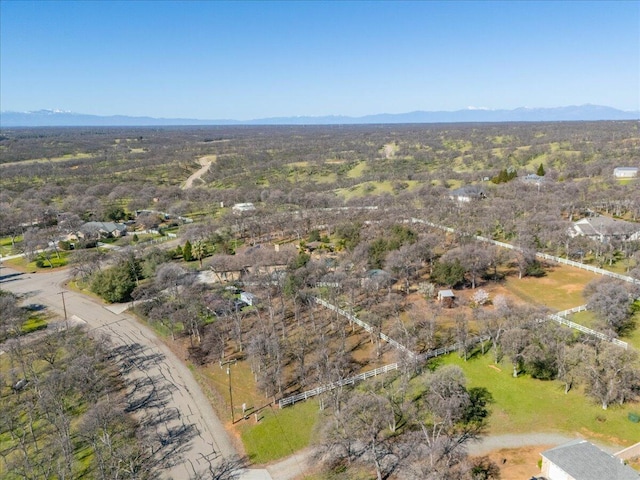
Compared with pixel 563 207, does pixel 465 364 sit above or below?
below

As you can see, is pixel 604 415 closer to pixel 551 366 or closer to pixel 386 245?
pixel 551 366

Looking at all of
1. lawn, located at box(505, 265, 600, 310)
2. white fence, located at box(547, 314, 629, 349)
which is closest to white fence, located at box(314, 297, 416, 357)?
white fence, located at box(547, 314, 629, 349)

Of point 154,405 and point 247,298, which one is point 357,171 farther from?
point 154,405

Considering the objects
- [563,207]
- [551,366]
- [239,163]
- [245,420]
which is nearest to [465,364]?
[551,366]

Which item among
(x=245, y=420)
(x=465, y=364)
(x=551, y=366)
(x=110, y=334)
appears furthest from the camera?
(x=110, y=334)

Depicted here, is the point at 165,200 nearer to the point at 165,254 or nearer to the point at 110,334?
the point at 165,254

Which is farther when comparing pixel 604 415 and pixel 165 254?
pixel 165 254

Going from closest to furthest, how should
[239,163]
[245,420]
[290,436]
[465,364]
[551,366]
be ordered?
1. [290,436]
2. [245,420]
3. [551,366]
4. [465,364]
5. [239,163]
